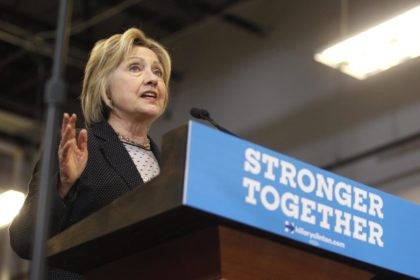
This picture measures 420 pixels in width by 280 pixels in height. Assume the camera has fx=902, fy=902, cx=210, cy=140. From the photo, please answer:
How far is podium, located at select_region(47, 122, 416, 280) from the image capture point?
4.97 feet

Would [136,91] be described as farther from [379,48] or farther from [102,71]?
[379,48]

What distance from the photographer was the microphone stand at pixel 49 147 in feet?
4.54

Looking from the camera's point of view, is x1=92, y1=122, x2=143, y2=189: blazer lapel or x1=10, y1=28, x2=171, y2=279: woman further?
x1=92, y1=122, x2=143, y2=189: blazer lapel

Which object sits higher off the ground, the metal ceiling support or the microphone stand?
the metal ceiling support

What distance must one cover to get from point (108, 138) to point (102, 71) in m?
0.32

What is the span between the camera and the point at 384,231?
5.78 ft

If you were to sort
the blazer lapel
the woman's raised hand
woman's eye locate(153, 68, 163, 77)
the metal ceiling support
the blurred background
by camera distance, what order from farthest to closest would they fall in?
the metal ceiling support < the blurred background < woman's eye locate(153, 68, 163, 77) < the blazer lapel < the woman's raised hand

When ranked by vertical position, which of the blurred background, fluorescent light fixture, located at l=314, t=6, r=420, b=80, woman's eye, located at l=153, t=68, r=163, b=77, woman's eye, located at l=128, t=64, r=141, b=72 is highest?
the blurred background

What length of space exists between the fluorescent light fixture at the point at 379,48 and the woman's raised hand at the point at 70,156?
3.12m

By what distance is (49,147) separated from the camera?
1.42 metres

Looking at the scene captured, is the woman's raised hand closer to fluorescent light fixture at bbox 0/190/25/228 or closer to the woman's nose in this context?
the woman's nose

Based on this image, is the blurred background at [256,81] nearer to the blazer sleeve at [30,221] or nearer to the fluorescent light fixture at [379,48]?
the fluorescent light fixture at [379,48]

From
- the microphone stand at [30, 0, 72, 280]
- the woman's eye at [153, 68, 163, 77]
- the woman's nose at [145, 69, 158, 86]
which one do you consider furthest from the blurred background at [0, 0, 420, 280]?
the microphone stand at [30, 0, 72, 280]

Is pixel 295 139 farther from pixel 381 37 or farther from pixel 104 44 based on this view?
pixel 104 44
